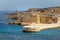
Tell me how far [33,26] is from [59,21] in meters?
4.28

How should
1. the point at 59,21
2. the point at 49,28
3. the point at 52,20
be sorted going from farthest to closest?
the point at 52,20
the point at 59,21
the point at 49,28

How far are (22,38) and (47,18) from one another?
27.6ft

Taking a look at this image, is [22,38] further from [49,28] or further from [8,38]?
[49,28]

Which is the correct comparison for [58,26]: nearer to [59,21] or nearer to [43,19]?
[59,21]

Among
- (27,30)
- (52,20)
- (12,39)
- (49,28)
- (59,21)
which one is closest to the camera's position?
(12,39)

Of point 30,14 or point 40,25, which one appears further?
point 30,14

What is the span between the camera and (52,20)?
20.0m

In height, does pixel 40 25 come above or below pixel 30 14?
below

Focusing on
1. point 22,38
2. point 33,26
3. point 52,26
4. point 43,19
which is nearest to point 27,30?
point 33,26

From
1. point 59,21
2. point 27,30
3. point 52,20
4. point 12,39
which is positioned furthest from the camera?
point 52,20

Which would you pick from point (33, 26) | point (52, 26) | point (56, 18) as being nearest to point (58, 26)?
point (52, 26)

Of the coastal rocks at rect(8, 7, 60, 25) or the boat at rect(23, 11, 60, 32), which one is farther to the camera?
the coastal rocks at rect(8, 7, 60, 25)

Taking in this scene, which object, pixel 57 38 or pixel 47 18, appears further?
pixel 47 18

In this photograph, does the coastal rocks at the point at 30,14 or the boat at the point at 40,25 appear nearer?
the boat at the point at 40,25
